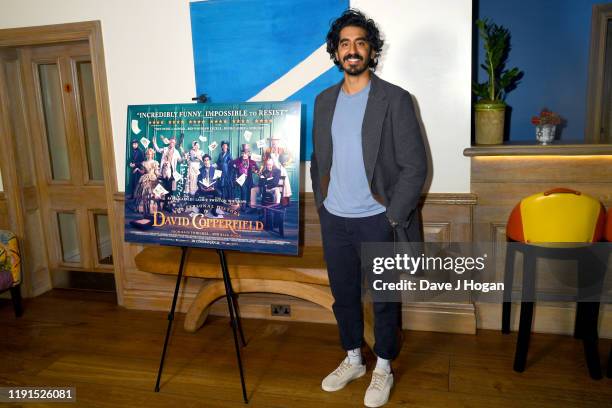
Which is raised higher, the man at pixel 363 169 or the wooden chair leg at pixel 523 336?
the man at pixel 363 169

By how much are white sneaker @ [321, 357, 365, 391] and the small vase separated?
154cm

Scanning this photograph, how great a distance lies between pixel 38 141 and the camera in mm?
3760

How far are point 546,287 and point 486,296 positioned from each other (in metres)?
0.33

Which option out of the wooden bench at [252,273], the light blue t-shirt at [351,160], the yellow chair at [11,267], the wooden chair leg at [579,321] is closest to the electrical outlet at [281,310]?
the wooden bench at [252,273]

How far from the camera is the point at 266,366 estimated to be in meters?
2.68

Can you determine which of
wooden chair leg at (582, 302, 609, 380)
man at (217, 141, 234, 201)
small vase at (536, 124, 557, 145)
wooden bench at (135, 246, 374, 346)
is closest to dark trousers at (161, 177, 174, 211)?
man at (217, 141, 234, 201)

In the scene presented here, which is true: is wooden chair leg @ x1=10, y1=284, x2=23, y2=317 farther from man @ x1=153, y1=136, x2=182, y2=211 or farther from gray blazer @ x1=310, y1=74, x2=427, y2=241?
gray blazer @ x1=310, y1=74, x2=427, y2=241

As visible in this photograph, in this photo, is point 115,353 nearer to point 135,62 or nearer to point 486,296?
point 135,62

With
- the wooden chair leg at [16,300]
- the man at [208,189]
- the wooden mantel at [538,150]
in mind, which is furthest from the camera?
the wooden chair leg at [16,300]

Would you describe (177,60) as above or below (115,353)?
above

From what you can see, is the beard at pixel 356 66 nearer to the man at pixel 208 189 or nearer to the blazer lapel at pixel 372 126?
the blazer lapel at pixel 372 126

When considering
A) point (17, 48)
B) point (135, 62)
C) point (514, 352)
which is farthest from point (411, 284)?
point (17, 48)

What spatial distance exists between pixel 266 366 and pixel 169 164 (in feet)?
3.76

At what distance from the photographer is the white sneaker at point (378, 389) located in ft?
7.49
